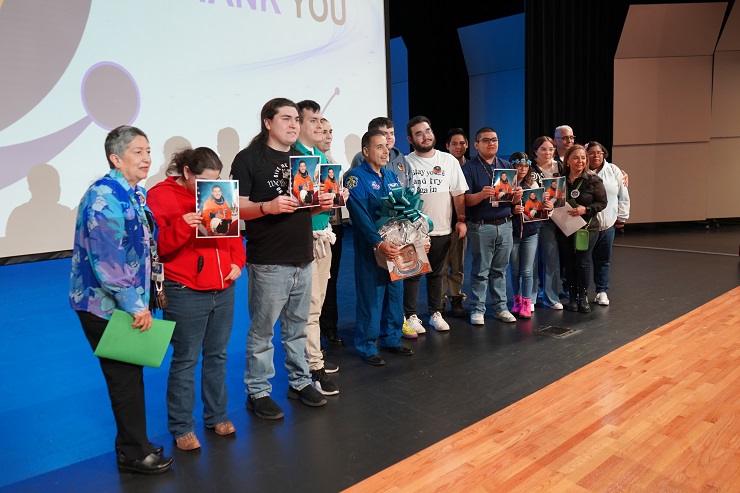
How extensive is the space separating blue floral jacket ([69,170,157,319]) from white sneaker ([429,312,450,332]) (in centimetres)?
253

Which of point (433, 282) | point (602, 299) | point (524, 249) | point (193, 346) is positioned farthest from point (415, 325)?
point (193, 346)

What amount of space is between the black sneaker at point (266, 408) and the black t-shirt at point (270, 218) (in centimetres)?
72

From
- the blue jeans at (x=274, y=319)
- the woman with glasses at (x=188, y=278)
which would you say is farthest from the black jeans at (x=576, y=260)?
the woman with glasses at (x=188, y=278)

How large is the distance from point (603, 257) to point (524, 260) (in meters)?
0.87

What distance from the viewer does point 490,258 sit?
4441 mm

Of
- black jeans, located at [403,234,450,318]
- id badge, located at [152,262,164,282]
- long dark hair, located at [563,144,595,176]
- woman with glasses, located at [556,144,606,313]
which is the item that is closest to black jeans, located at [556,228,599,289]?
woman with glasses, located at [556,144,606,313]

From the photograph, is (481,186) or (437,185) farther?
(481,186)

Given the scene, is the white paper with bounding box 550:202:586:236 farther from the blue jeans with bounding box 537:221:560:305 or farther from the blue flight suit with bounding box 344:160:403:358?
the blue flight suit with bounding box 344:160:403:358

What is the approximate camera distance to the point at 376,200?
11.8ft

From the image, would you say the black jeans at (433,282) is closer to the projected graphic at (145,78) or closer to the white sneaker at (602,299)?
the white sneaker at (602,299)

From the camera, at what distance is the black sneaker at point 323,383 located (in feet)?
10.5

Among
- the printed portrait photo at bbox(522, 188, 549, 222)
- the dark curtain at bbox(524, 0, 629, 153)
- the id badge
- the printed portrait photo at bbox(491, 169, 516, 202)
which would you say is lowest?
the id badge

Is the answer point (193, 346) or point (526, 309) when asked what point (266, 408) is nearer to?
point (193, 346)

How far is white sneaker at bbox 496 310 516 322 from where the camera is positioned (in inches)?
178
